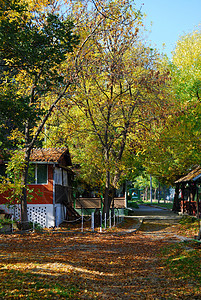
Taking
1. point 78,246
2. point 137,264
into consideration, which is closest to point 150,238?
point 78,246

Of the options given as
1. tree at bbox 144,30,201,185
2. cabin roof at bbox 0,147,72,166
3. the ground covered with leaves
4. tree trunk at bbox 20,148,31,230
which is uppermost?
tree at bbox 144,30,201,185

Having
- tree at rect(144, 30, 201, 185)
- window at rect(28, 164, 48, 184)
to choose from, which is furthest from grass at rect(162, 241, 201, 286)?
window at rect(28, 164, 48, 184)

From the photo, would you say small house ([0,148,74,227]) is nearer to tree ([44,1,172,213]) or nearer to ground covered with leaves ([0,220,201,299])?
tree ([44,1,172,213])

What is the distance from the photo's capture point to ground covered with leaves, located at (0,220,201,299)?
828 cm

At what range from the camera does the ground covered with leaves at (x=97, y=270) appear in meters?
8.28

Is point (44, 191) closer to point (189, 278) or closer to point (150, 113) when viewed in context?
point (150, 113)

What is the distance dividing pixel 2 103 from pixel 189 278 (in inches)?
339

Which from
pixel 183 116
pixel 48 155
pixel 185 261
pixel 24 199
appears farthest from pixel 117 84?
pixel 185 261

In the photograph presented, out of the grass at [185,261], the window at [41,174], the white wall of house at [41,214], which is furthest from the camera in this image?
the window at [41,174]

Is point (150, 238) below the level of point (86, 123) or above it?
below

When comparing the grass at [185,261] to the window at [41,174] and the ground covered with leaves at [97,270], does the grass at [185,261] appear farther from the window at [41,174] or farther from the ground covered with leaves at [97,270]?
the window at [41,174]

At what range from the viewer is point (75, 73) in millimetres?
20562

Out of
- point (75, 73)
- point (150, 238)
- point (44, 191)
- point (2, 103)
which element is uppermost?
point (75, 73)

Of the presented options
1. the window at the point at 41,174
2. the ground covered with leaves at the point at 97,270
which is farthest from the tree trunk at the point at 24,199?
the window at the point at 41,174
